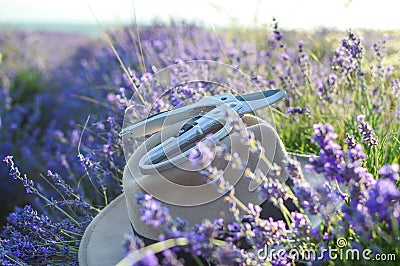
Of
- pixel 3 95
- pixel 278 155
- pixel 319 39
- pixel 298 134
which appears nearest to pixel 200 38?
pixel 319 39

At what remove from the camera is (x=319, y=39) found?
3.54m

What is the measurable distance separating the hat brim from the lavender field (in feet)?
0.45

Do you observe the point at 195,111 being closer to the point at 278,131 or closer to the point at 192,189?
the point at 192,189

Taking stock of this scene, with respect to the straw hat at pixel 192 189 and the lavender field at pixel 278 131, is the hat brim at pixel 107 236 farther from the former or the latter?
the lavender field at pixel 278 131

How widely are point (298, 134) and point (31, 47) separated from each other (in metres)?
5.26

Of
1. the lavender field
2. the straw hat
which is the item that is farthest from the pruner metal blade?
the lavender field

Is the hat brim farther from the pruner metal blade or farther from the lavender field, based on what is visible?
the pruner metal blade

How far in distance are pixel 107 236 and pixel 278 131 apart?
1.01m

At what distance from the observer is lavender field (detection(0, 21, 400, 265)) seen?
122 centimetres

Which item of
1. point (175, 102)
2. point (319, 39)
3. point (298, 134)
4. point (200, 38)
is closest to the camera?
point (175, 102)

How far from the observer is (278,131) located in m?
2.48

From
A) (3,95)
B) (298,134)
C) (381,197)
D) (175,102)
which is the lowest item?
(3,95)

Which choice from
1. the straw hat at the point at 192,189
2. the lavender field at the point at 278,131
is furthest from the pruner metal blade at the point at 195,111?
the lavender field at the point at 278,131

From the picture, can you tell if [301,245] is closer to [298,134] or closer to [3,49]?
[298,134]
